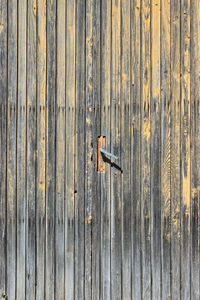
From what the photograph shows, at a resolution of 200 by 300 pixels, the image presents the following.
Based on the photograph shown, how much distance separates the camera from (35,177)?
2650mm

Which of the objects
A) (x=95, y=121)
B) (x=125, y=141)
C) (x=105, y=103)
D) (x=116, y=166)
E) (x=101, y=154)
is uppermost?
(x=105, y=103)

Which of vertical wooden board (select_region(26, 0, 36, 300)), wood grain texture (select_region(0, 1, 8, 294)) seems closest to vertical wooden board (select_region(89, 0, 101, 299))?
vertical wooden board (select_region(26, 0, 36, 300))

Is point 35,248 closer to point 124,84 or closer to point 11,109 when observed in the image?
point 11,109

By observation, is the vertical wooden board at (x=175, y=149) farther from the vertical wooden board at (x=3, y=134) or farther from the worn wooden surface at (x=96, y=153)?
the vertical wooden board at (x=3, y=134)

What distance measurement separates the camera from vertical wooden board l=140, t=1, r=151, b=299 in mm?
2607

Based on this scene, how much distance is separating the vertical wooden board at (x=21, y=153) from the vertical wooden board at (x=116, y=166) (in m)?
0.76

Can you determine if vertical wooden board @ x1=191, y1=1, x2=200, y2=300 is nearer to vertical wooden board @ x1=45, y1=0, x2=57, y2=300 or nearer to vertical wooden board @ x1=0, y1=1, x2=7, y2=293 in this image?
vertical wooden board @ x1=45, y1=0, x2=57, y2=300

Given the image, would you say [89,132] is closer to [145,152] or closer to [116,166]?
[116,166]

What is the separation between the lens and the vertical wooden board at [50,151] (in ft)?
8.61

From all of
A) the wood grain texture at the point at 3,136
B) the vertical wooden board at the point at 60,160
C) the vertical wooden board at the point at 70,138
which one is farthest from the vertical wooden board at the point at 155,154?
the wood grain texture at the point at 3,136

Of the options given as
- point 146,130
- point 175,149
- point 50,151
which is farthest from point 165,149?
point 50,151

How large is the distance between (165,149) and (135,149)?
26 centimetres

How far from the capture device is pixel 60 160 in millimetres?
2643

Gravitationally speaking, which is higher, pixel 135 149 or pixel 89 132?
pixel 89 132
